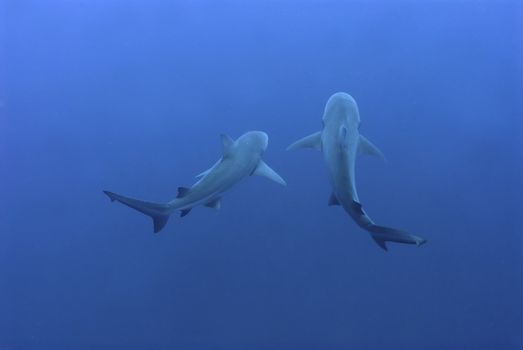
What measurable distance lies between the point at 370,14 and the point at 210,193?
13.7 feet

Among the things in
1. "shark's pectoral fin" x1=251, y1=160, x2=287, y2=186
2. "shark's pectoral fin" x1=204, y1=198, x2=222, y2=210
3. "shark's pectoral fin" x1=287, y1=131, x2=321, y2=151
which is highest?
"shark's pectoral fin" x1=287, y1=131, x2=321, y2=151

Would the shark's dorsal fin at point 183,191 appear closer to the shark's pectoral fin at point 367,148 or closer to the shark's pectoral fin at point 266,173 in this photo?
the shark's pectoral fin at point 266,173

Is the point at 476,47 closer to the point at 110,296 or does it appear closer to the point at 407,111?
the point at 407,111

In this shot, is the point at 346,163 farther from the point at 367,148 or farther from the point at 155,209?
A: the point at 155,209

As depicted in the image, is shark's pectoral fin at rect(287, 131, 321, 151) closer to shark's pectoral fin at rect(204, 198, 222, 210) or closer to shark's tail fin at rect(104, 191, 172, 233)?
shark's pectoral fin at rect(204, 198, 222, 210)

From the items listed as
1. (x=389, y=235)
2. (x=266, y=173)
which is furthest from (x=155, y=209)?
(x=389, y=235)

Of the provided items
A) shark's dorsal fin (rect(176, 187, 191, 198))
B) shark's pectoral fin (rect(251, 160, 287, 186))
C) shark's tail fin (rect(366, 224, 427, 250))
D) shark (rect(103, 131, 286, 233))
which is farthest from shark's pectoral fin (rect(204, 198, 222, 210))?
shark's tail fin (rect(366, 224, 427, 250))

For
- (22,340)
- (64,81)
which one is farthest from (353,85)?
(22,340)

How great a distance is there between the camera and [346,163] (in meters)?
3.60

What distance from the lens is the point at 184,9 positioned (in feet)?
22.1

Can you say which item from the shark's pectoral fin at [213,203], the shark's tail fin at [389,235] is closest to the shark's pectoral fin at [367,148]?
the shark's tail fin at [389,235]

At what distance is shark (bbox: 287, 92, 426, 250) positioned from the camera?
3424 mm

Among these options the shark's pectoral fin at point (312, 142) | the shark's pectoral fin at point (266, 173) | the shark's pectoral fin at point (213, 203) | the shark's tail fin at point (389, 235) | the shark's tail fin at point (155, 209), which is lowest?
the shark's tail fin at point (389, 235)

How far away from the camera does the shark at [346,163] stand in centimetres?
342
